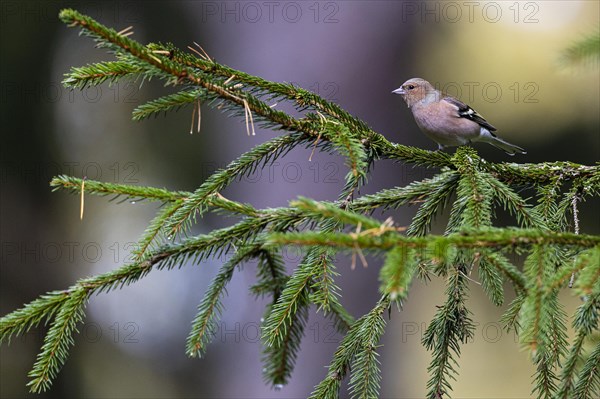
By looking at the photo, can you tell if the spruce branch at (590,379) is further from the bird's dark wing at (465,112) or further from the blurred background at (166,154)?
the blurred background at (166,154)

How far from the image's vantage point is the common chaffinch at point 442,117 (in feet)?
11.8

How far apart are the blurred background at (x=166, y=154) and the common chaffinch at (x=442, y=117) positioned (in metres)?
2.14

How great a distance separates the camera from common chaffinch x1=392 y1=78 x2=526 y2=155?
360cm

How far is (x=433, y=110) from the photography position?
11.9 ft

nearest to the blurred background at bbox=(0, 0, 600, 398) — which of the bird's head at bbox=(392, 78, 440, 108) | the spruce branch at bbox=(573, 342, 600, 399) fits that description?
the bird's head at bbox=(392, 78, 440, 108)

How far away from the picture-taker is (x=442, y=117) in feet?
11.7

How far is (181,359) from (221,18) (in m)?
3.86

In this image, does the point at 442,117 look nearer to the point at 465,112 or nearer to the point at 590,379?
the point at 465,112

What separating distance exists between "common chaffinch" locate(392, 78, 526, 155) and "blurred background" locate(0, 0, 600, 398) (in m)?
2.14

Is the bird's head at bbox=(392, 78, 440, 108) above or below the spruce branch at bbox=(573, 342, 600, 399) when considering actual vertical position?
above

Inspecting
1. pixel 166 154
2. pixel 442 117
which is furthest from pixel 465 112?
pixel 166 154

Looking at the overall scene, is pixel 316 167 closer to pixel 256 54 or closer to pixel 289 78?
pixel 289 78

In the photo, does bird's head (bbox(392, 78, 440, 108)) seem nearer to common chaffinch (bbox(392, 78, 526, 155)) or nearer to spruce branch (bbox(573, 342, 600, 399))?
common chaffinch (bbox(392, 78, 526, 155))

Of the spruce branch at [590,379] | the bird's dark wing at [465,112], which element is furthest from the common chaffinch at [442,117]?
the spruce branch at [590,379]
